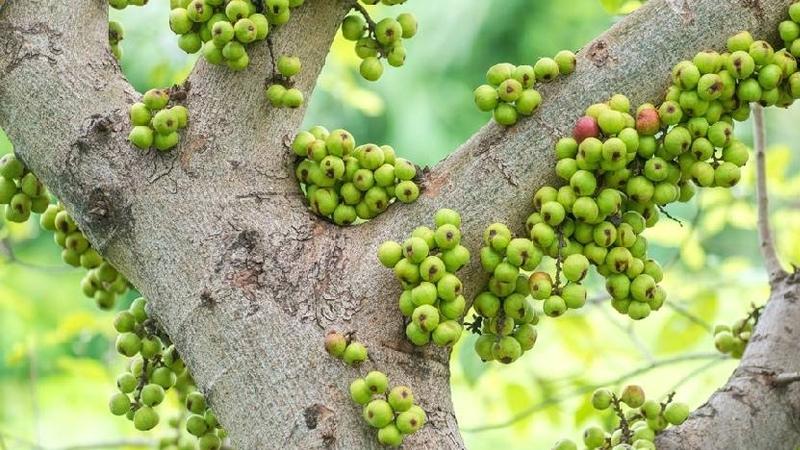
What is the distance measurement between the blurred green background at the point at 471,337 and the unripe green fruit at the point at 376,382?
2.02 ft

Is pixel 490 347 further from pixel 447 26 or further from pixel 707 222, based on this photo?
pixel 447 26

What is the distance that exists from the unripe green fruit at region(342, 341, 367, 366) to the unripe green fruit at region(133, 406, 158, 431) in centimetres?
59

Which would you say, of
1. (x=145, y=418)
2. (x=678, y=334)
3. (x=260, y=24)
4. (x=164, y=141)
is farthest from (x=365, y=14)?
(x=678, y=334)

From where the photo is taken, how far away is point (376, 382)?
1.67 m

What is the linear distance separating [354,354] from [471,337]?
5.54ft

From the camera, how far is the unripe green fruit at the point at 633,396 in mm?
2133

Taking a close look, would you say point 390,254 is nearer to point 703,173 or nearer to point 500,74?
point 500,74

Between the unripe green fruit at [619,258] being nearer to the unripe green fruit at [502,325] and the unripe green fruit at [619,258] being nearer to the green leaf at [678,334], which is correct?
the unripe green fruit at [502,325]

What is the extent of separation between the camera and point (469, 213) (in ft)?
5.89

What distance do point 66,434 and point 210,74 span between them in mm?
7082

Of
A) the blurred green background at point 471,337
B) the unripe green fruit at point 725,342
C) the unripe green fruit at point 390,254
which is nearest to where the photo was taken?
the unripe green fruit at point 390,254

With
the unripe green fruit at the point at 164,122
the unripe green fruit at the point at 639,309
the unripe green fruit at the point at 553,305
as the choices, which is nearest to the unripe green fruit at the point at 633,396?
the unripe green fruit at the point at 639,309

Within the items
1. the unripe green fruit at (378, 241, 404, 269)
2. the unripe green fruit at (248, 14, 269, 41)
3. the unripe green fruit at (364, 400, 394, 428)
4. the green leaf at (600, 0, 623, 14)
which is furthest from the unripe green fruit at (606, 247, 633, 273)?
the green leaf at (600, 0, 623, 14)

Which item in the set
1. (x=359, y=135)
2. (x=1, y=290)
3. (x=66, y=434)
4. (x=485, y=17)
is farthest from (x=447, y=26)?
(x=1, y=290)
